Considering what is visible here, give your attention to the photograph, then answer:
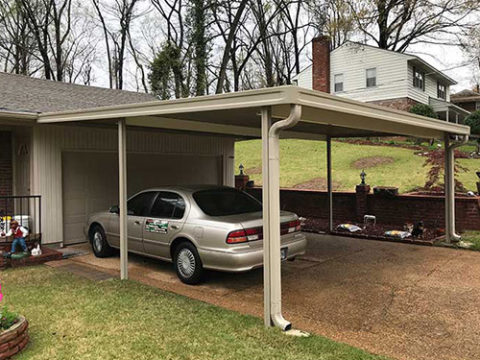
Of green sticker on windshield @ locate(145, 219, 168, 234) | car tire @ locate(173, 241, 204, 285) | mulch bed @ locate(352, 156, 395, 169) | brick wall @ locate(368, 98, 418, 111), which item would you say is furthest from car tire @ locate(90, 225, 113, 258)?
brick wall @ locate(368, 98, 418, 111)

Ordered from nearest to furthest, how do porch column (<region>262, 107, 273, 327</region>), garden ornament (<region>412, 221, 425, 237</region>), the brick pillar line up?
porch column (<region>262, 107, 273, 327</region>)
garden ornament (<region>412, 221, 425, 237</region>)
the brick pillar

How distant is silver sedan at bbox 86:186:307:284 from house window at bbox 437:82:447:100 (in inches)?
1127

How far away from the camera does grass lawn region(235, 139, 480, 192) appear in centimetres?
1571

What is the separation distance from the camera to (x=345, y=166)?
18.9 m

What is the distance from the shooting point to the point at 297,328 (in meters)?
4.70

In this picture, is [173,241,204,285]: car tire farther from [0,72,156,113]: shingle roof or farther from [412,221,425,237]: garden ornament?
[412,221,425,237]: garden ornament

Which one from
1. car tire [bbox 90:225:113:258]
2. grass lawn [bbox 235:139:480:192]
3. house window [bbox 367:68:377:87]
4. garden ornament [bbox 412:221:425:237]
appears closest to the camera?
car tire [bbox 90:225:113:258]

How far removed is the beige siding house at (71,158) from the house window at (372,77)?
18.6 m

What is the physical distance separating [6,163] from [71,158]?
5.20 feet

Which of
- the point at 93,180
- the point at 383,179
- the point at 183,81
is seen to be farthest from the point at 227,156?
the point at 183,81

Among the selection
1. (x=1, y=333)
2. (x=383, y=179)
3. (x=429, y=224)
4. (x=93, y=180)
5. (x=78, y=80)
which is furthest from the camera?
(x=78, y=80)

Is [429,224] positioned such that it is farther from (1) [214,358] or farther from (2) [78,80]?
(2) [78,80]

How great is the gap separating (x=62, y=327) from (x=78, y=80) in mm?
32031

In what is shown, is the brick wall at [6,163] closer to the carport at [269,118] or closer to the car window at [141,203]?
the carport at [269,118]
